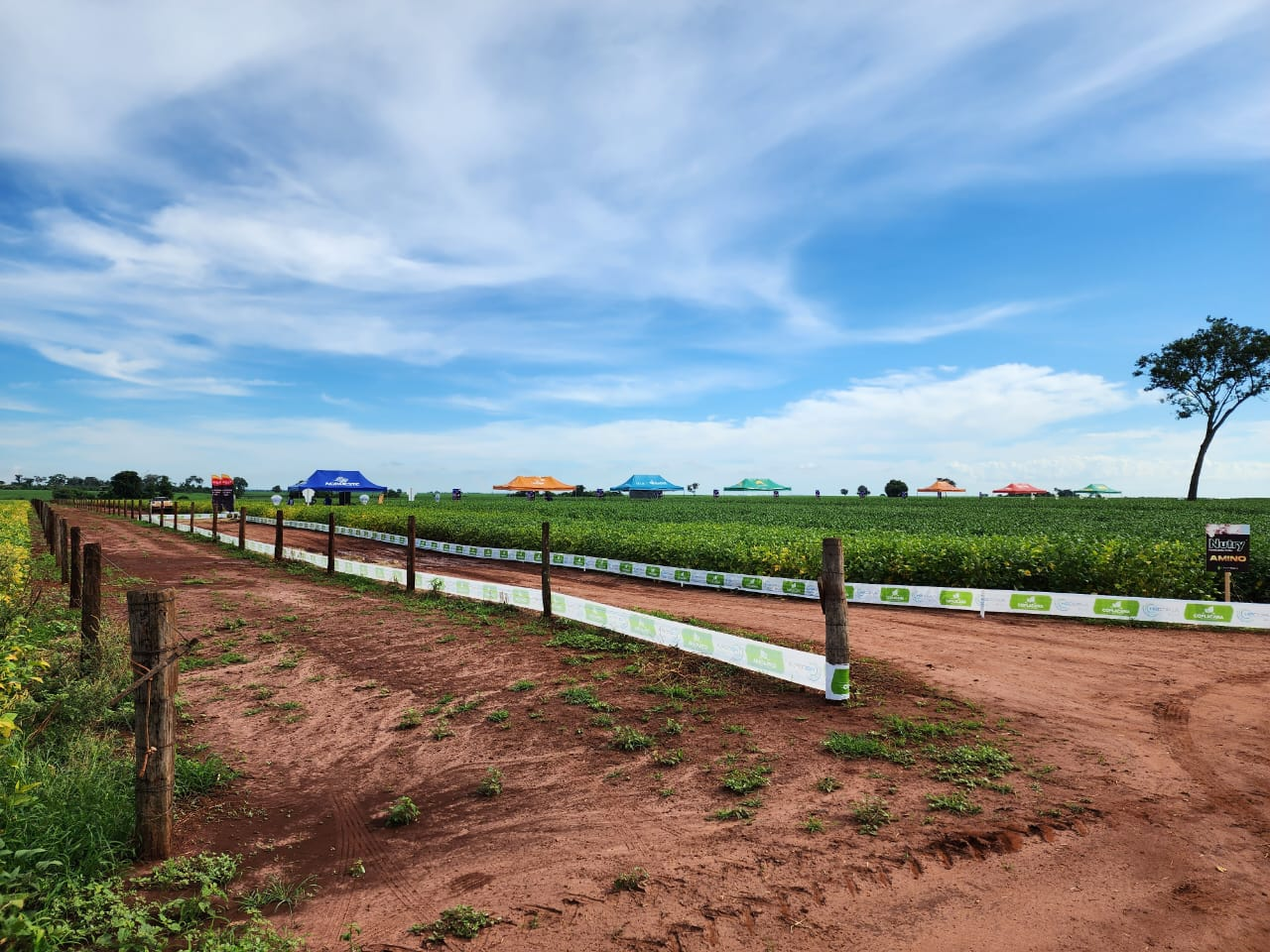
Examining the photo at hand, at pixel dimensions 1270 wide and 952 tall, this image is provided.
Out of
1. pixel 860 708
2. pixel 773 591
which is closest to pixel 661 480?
pixel 773 591

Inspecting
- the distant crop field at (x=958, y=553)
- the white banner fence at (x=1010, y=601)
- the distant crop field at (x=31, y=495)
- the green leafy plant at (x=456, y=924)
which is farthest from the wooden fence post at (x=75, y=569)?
the distant crop field at (x=31, y=495)

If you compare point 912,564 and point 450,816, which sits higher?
point 912,564

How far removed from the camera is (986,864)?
16.2ft

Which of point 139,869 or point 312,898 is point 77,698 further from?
point 312,898

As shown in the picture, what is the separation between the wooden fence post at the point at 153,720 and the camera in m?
5.12

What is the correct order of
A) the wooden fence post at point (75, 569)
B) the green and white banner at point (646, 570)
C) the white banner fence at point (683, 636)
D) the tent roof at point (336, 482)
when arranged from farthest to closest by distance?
the tent roof at point (336, 482) < the green and white banner at point (646, 570) < the wooden fence post at point (75, 569) < the white banner fence at point (683, 636)

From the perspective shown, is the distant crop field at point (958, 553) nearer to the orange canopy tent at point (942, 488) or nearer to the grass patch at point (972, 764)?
the grass patch at point (972, 764)

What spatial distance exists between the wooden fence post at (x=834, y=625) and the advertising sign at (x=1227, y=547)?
10.1 meters

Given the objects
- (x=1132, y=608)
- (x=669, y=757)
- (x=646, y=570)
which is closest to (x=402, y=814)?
(x=669, y=757)

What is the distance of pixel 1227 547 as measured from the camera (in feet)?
45.1

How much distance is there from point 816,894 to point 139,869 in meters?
4.86

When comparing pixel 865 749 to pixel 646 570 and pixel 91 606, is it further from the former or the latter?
pixel 646 570

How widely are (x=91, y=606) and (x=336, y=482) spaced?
61.3 metres

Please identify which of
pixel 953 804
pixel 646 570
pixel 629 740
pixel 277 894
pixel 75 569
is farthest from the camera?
pixel 646 570
